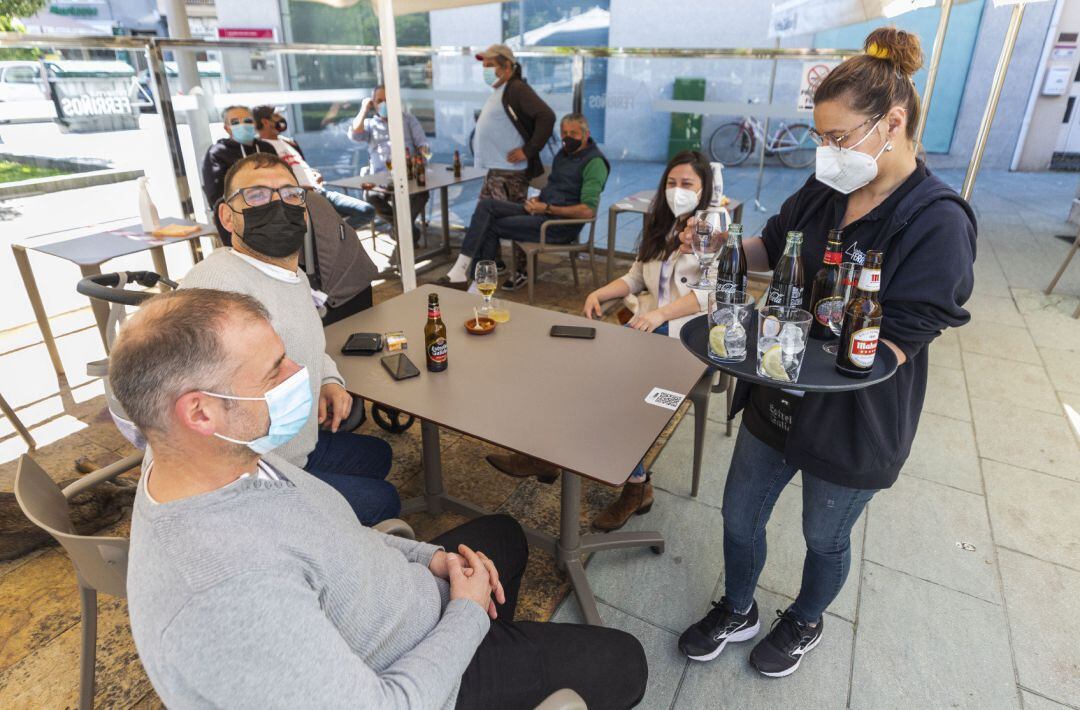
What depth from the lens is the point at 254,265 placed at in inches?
73.0

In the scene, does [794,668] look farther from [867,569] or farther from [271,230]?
[271,230]

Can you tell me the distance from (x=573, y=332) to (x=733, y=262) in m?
0.64

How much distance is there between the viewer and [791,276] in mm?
1596

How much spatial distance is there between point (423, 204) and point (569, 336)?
4087 millimetres

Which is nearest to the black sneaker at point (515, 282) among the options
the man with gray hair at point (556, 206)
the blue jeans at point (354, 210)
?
the man with gray hair at point (556, 206)

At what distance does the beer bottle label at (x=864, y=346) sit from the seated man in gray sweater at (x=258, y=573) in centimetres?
90

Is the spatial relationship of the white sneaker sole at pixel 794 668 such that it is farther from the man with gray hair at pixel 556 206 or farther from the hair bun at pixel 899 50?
the man with gray hair at pixel 556 206

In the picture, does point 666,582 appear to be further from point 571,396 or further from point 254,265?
point 254,265

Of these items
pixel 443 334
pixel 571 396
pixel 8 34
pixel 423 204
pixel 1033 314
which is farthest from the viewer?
pixel 423 204

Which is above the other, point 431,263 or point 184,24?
point 184,24

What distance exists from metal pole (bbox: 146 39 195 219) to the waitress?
4361 mm

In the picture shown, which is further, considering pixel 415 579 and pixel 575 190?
pixel 575 190

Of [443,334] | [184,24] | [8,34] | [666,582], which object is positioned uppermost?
[184,24]

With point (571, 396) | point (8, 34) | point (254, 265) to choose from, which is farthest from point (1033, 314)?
point (8, 34)
